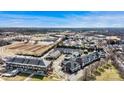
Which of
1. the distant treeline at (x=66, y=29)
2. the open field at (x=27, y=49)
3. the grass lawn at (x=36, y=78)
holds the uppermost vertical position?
the distant treeline at (x=66, y=29)

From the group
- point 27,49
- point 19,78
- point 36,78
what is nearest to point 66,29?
point 27,49


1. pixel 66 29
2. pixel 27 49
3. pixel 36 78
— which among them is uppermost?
pixel 66 29

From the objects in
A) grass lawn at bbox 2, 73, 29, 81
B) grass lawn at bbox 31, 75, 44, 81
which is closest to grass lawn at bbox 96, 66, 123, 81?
grass lawn at bbox 31, 75, 44, 81

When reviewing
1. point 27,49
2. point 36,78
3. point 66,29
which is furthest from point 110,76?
point 27,49

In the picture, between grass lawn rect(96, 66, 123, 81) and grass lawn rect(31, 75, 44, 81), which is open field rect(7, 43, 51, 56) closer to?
grass lawn rect(31, 75, 44, 81)

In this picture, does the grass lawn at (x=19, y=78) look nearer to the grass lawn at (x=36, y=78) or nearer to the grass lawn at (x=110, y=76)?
the grass lawn at (x=36, y=78)

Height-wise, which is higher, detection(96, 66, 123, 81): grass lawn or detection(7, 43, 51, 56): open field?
detection(7, 43, 51, 56): open field

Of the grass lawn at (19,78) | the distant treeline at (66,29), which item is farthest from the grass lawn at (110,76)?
the grass lawn at (19,78)

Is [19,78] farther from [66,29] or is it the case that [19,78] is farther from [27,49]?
[66,29]

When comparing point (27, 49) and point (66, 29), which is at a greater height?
point (66, 29)
